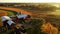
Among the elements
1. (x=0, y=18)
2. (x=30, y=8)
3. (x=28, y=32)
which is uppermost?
(x=30, y=8)

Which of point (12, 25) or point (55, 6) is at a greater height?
point (55, 6)

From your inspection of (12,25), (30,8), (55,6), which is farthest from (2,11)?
(55,6)

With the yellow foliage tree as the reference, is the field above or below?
above

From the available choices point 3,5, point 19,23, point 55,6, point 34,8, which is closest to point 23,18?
point 19,23

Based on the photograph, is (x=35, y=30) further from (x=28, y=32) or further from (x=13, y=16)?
(x=13, y=16)

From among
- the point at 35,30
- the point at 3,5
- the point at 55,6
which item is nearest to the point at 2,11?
the point at 3,5

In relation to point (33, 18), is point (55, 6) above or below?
above

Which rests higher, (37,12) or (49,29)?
(37,12)

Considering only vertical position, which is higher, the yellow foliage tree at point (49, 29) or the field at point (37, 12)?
the field at point (37, 12)
